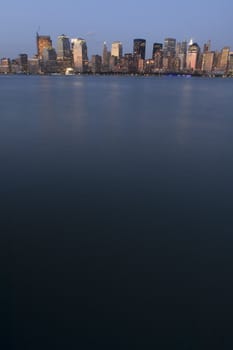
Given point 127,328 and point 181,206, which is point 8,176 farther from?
point 127,328

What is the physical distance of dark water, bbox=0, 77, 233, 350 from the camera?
8586 millimetres

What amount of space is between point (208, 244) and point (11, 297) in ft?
22.7

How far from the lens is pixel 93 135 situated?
3159cm

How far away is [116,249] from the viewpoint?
468 inches

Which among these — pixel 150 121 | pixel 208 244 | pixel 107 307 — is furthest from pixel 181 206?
pixel 150 121

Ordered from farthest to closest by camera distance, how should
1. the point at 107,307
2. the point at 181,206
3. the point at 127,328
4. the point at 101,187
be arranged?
the point at 101,187 < the point at 181,206 < the point at 107,307 < the point at 127,328

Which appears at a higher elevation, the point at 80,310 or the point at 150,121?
the point at 80,310

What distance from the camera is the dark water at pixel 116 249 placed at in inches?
338

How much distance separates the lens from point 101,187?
17672mm

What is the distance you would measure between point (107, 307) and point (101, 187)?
9.02 m

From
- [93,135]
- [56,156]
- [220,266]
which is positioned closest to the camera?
[220,266]

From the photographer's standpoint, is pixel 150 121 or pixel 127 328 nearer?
pixel 127 328

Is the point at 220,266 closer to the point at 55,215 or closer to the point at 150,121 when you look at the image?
the point at 55,215

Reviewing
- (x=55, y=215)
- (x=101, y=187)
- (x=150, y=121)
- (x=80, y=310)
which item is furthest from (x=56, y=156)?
(x=150, y=121)
